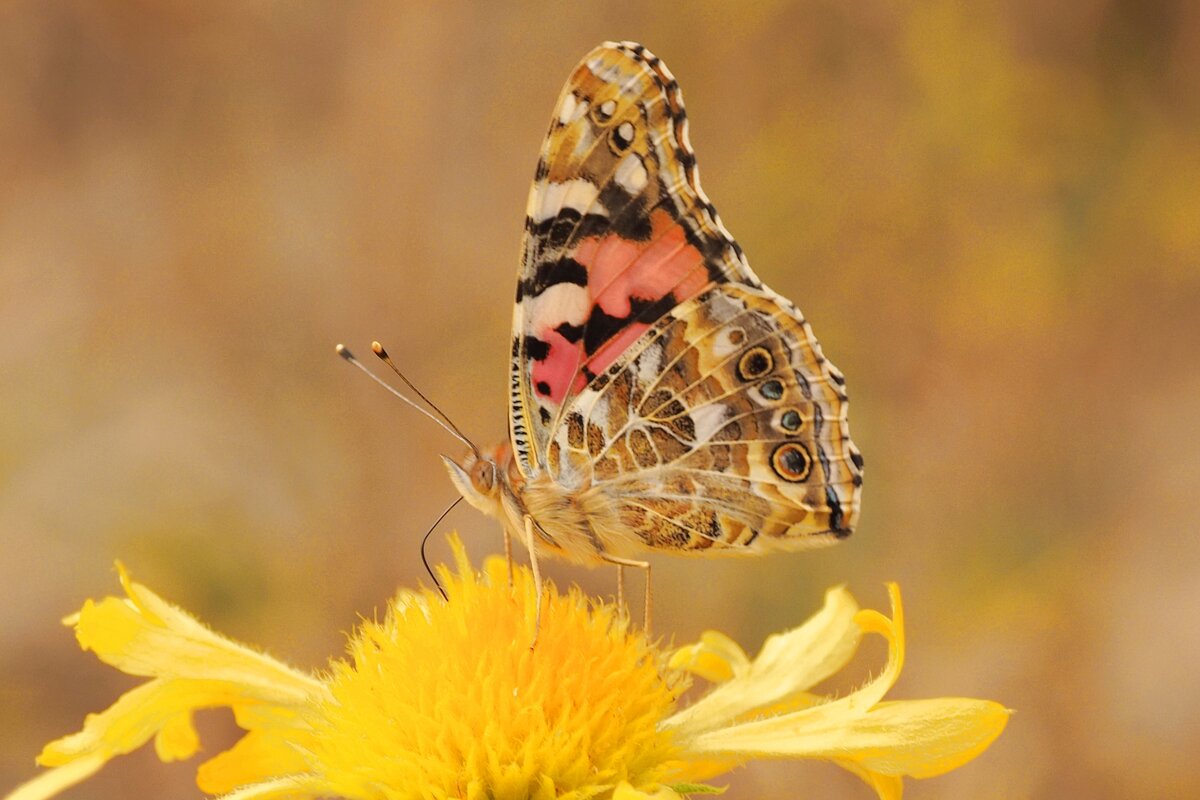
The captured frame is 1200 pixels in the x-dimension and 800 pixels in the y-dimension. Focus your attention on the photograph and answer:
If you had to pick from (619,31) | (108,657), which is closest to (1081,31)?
(619,31)

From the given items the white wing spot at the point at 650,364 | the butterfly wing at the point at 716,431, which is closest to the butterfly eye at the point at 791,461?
the butterfly wing at the point at 716,431

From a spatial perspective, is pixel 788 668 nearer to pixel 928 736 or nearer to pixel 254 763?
pixel 928 736

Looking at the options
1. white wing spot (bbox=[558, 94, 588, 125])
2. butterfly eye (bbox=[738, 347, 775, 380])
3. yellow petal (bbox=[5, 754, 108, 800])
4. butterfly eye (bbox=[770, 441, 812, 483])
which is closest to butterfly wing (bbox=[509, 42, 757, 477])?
white wing spot (bbox=[558, 94, 588, 125])

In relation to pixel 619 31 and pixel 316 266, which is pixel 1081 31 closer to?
pixel 619 31

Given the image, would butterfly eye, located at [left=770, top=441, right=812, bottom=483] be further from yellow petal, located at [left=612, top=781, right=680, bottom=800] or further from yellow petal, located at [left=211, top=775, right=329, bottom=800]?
yellow petal, located at [left=211, top=775, right=329, bottom=800]

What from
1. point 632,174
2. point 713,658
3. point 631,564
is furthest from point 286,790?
point 632,174
